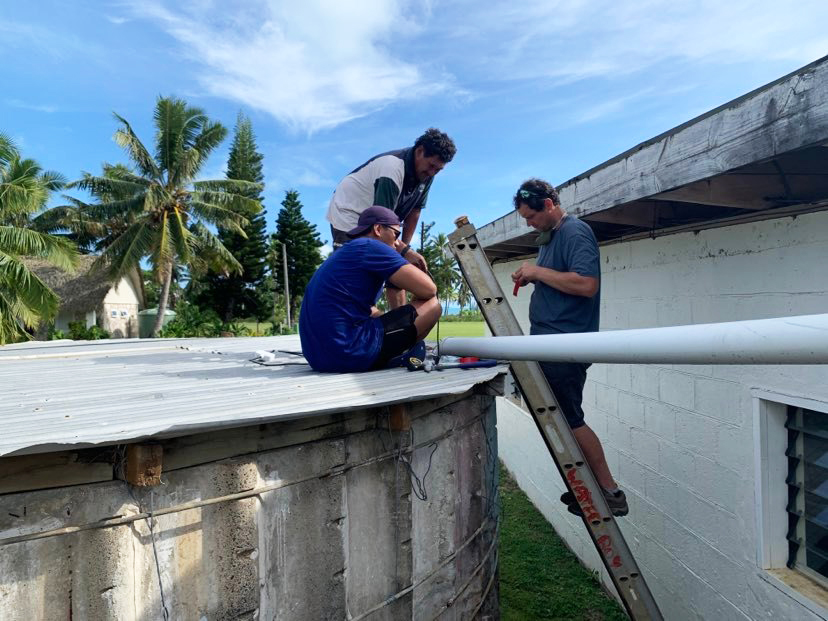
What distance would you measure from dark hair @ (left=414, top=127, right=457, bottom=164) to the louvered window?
8.97 ft

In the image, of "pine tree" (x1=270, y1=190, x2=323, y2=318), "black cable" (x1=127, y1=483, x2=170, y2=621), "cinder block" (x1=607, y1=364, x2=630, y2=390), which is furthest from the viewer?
"pine tree" (x1=270, y1=190, x2=323, y2=318)

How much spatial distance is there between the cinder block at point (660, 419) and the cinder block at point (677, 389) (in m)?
0.08

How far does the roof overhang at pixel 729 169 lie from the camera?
2133 millimetres

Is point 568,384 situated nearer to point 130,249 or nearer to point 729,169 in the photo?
point 729,169

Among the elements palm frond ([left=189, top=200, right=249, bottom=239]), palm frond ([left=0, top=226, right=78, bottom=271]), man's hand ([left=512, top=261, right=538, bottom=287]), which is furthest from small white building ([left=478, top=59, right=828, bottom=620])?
palm frond ([left=189, top=200, right=249, bottom=239])

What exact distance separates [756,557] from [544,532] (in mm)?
3928

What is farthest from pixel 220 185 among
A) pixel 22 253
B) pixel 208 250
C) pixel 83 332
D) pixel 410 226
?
pixel 410 226

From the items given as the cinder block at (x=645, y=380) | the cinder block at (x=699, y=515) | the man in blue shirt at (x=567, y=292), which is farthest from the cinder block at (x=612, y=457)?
the man in blue shirt at (x=567, y=292)

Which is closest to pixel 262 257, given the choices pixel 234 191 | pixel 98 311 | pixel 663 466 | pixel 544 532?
pixel 234 191

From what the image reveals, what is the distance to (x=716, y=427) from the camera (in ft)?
12.0

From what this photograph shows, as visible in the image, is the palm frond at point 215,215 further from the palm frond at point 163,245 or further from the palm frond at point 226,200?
the palm frond at point 163,245

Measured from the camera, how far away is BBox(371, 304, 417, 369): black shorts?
11.4ft

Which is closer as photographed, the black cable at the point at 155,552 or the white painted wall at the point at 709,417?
the black cable at the point at 155,552

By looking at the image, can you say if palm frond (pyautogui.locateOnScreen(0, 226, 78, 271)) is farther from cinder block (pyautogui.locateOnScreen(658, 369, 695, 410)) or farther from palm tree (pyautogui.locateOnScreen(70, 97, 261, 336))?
cinder block (pyautogui.locateOnScreen(658, 369, 695, 410))
